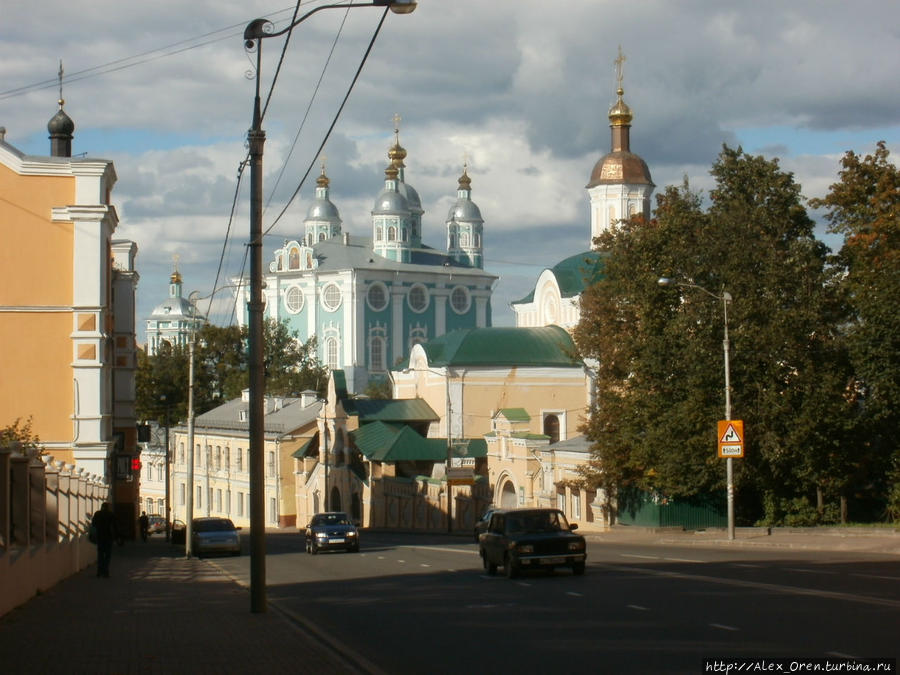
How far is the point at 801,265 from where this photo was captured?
127ft

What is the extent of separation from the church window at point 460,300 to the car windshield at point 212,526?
93.2 meters

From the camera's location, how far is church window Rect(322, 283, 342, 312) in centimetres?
12600

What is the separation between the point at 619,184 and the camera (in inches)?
2908

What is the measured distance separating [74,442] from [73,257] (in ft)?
18.9

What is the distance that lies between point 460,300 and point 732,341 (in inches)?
3779

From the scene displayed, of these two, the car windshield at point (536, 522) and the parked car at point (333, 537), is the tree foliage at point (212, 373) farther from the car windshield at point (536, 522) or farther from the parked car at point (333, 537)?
the car windshield at point (536, 522)

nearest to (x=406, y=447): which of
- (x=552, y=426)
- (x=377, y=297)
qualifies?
(x=552, y=426)

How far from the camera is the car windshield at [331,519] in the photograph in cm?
3838

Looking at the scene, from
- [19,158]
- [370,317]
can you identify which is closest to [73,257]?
[19,158]

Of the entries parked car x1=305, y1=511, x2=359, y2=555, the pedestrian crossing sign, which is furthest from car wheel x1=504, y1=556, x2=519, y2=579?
parked car x1=305, y1=511, x2=359, y2=555

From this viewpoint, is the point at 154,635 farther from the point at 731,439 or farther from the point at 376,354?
the point at 376,354

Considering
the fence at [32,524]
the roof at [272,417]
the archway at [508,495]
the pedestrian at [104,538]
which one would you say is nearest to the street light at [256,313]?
the fence at [32,524]

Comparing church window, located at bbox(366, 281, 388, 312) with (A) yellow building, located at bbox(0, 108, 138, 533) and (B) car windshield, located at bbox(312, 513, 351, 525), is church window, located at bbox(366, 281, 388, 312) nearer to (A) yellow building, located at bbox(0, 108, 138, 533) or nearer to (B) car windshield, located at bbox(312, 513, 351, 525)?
(A) yellow building, located at bbox(0, 108, 138, 533)

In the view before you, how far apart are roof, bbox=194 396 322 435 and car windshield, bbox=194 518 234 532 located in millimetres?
39295
